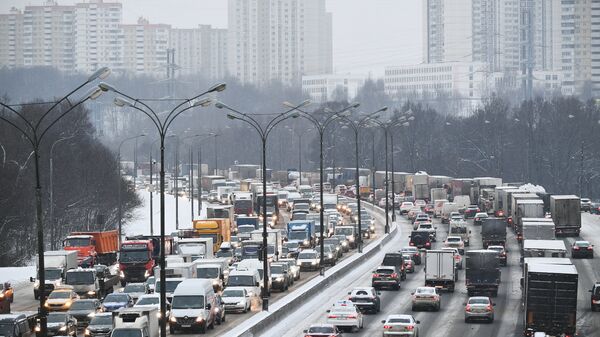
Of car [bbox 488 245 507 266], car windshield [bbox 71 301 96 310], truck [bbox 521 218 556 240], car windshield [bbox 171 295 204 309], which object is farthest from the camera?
truck [bbox 521 218 556 240]

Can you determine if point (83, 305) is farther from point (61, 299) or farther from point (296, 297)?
point (296, 297)

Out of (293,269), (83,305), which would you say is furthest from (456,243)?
(83,305)

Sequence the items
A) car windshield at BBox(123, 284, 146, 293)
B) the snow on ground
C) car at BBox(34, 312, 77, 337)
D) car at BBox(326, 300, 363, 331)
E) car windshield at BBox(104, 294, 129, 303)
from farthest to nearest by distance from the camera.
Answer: the snow on ground → car windshield at BBox(123, 284, 146, 293) → car windshield at BBox(104, 294, 129, 303) → car at BBox(326, 300, 363, 331) → car at BBox(34, 312, 77, 337)

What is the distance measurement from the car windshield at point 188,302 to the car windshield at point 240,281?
33.6 ft

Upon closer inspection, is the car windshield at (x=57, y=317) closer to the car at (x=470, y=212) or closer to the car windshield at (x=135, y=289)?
the car windshield at (x=135, y=289)

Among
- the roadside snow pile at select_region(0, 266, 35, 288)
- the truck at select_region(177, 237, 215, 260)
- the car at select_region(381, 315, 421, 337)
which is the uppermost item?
the truck at select_region(177, 237, 215, 260)

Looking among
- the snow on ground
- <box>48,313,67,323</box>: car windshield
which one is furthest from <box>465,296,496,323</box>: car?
the snow on ground

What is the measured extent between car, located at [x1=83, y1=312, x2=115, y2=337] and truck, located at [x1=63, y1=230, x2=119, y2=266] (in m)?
26.3

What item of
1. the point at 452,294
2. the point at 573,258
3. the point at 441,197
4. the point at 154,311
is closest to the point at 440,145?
the point at 441,197

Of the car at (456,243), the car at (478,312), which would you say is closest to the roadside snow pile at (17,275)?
the car at (456,243)

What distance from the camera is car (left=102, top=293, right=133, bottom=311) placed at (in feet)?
169

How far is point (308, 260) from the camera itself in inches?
2970

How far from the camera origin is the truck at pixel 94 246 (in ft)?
244

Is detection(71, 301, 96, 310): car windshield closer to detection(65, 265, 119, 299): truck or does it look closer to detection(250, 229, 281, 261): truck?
detection(65, 265, 119, 299): truck
